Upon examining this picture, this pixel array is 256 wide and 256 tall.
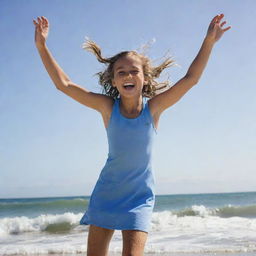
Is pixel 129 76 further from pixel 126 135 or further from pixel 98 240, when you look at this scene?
pixel 98 240

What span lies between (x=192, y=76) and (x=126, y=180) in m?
0.94

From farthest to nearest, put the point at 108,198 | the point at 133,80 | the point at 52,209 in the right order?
1. the point at 52,209
2. the point at 133,80
3. the point at 108,198

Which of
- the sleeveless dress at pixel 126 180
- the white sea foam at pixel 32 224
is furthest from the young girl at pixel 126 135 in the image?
the white sea foam at pixel 32 224

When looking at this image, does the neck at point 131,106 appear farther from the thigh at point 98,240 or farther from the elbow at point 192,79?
the thigh at point 98,240

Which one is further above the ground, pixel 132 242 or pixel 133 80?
pixel 133 80

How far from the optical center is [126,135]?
10.2 ft

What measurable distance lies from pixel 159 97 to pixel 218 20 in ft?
2.68

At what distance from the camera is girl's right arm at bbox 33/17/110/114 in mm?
3268

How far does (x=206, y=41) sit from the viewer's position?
3.34m

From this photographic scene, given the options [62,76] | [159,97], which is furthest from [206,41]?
[62,76]

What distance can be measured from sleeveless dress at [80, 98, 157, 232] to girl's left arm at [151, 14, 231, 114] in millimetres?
159

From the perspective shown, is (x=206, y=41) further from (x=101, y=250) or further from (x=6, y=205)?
(x=6, y=205)

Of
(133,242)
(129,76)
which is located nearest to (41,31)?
(129,76)

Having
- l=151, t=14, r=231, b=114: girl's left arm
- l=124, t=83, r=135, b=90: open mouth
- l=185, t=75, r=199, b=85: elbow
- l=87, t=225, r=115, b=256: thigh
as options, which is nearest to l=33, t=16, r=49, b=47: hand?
l=124, t=83, r=135, b=90: open mouth
